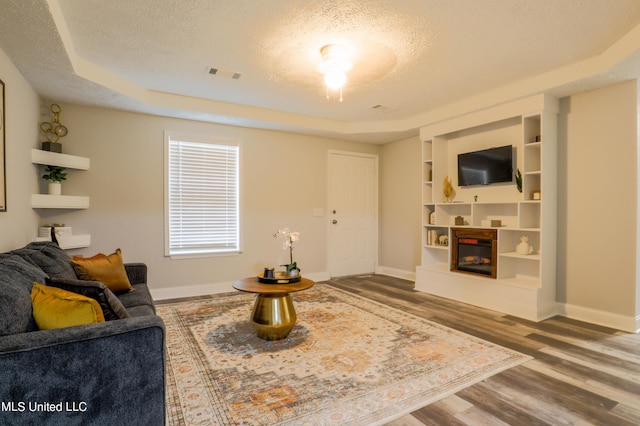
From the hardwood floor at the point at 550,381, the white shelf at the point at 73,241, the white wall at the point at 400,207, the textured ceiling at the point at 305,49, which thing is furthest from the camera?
the white wall at the point at 400,207

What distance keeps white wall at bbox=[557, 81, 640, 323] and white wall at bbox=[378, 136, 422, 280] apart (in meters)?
2.21

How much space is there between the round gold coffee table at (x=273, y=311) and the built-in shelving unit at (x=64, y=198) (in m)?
2.25

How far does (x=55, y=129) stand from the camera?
3.90 meters

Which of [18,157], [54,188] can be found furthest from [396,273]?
[18,157]

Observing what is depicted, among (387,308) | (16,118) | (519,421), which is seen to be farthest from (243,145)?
(519,421)

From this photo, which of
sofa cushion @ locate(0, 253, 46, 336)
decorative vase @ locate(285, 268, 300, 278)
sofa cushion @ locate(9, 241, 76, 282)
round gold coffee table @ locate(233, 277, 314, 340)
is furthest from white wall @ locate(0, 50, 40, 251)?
decorative vase @ locate(285, 268, 300, 278)

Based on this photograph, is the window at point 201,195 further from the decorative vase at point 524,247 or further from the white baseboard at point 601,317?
the white baseboard at point 601,317

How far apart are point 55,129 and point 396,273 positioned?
5.46 meters

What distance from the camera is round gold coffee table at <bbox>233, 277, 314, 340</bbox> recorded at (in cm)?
297

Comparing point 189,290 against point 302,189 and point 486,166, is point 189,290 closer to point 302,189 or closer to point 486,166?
point 302,189

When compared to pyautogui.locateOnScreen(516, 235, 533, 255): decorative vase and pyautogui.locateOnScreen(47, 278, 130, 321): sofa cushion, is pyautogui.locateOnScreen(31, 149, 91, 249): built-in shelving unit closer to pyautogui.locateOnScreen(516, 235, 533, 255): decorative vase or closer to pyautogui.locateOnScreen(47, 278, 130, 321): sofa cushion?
pyautogui.locateOnScreen(47, 278, 130, 321): sofa cushion

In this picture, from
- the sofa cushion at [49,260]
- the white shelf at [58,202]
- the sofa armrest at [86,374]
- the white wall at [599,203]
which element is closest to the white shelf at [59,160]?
the white shelf at [58,202]

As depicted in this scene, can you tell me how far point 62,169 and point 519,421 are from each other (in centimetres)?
495

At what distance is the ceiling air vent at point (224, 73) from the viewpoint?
3.58 metres
